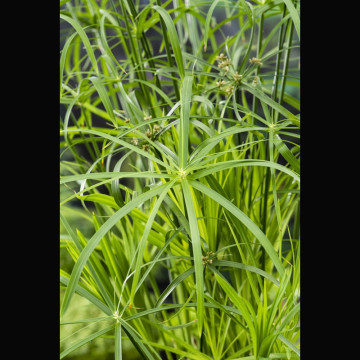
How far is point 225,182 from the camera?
→ 798 millimetres

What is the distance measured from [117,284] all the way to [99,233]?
0.38 metres

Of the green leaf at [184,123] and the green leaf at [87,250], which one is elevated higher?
the green leaf at [184,123]

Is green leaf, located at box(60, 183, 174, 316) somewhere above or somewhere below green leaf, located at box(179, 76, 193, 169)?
below

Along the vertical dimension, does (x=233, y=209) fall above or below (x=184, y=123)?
below

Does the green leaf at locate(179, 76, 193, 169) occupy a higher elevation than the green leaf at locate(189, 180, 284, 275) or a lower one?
higher

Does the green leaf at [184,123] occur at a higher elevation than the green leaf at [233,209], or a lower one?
higher

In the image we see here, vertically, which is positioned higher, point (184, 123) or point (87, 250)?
point (184, 123)
